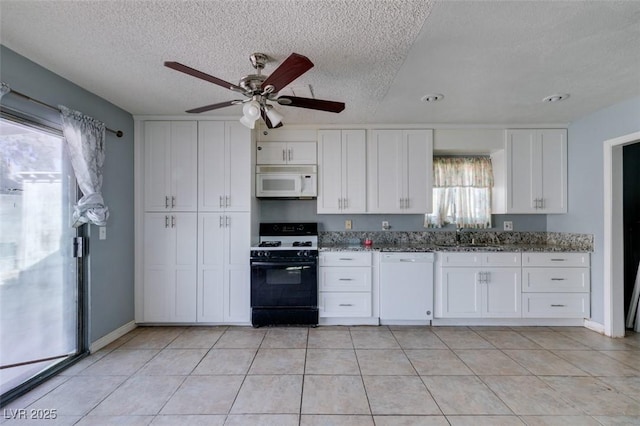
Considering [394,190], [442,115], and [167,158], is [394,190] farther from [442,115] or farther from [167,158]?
[167,158]

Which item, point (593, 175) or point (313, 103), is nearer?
point (313, 103)

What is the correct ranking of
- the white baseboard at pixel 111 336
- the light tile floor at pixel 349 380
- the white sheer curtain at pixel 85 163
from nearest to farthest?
the light tile floor at pixel 349 380 → the white sheer curtain at pixel 85 163 → the white baseboard at pixel 111 336

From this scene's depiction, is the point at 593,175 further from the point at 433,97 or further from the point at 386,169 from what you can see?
the point at 386,169

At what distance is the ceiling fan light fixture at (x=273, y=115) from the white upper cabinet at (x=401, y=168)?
5.78ft

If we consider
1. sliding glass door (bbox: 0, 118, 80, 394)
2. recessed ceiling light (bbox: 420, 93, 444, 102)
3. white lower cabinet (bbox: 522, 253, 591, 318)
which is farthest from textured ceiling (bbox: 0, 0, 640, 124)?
white lower cabinet (bbox: 522, 253, 591, 318)

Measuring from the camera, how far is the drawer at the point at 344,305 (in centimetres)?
341

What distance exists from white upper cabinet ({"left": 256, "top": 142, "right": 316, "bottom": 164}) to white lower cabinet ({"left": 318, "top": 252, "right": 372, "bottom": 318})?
1216mm

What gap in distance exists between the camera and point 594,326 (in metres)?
3.30

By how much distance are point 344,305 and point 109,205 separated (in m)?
2.69

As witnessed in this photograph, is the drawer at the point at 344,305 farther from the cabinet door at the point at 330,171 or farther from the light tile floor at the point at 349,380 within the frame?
the cabinet door at the point at 330,171

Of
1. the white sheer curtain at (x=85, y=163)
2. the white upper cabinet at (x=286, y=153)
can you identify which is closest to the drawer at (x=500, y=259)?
the white upper cabinet at (x=286, y=153)

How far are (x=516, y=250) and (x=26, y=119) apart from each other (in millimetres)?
4699

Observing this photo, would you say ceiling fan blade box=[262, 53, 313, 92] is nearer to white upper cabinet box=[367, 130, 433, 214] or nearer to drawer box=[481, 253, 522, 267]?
white upper cabinet box=[367, 130, 433, 214]

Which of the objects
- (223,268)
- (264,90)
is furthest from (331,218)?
(264,90)
